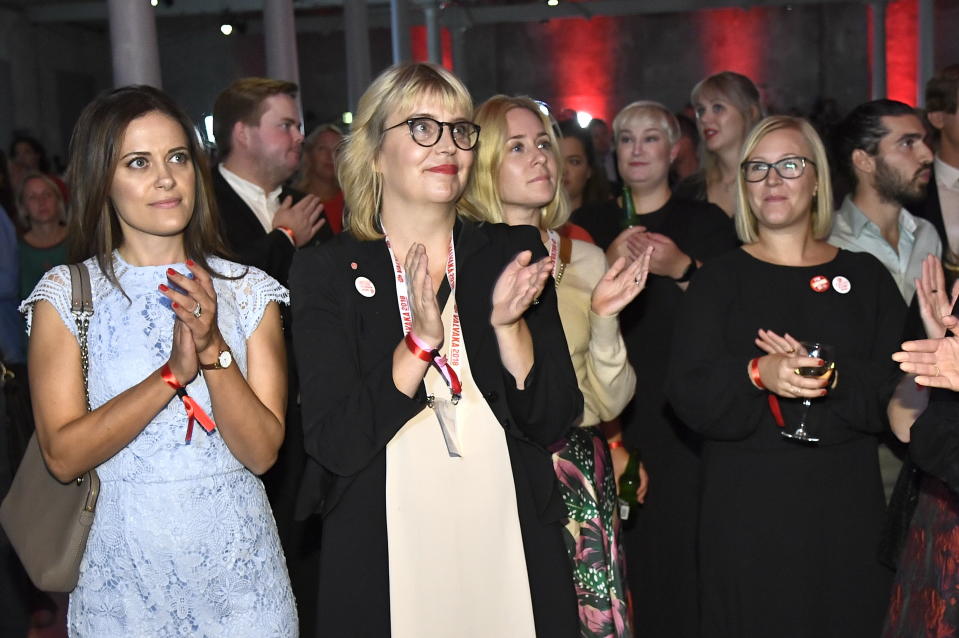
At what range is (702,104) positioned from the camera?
5266 mm

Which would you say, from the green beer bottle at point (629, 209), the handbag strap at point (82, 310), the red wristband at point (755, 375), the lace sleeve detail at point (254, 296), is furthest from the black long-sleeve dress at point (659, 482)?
the handbag strap at point (82, 310)

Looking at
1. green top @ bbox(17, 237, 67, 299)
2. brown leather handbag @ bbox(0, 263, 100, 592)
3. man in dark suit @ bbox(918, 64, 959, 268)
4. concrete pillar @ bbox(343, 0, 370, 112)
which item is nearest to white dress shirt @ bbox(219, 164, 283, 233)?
brown leather handbag @ bbox(0, 263, 100, 592)

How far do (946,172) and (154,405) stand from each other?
3.83 meters

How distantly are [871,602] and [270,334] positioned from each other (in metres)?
2.00

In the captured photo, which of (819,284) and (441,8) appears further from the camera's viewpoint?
(441,8)

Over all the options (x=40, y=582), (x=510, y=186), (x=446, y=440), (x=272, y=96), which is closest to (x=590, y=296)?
(x=510, y=186)

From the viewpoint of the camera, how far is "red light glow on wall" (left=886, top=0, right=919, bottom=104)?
65.1 ft

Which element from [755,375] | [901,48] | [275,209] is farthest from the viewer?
→ [901,48]

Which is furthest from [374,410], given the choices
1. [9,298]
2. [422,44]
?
[422,44]

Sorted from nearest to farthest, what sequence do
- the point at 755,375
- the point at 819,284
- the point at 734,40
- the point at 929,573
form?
the point at 929,573 → the point at 755,375 → the point at 819,284 → the point at 734,40

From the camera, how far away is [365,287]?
253cm

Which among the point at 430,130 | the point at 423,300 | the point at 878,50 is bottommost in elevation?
the point at 423,300

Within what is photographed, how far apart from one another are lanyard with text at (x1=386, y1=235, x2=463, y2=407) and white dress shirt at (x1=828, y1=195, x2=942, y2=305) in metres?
2.14

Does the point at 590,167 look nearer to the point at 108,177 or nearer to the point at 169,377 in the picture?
the point at 108,177
